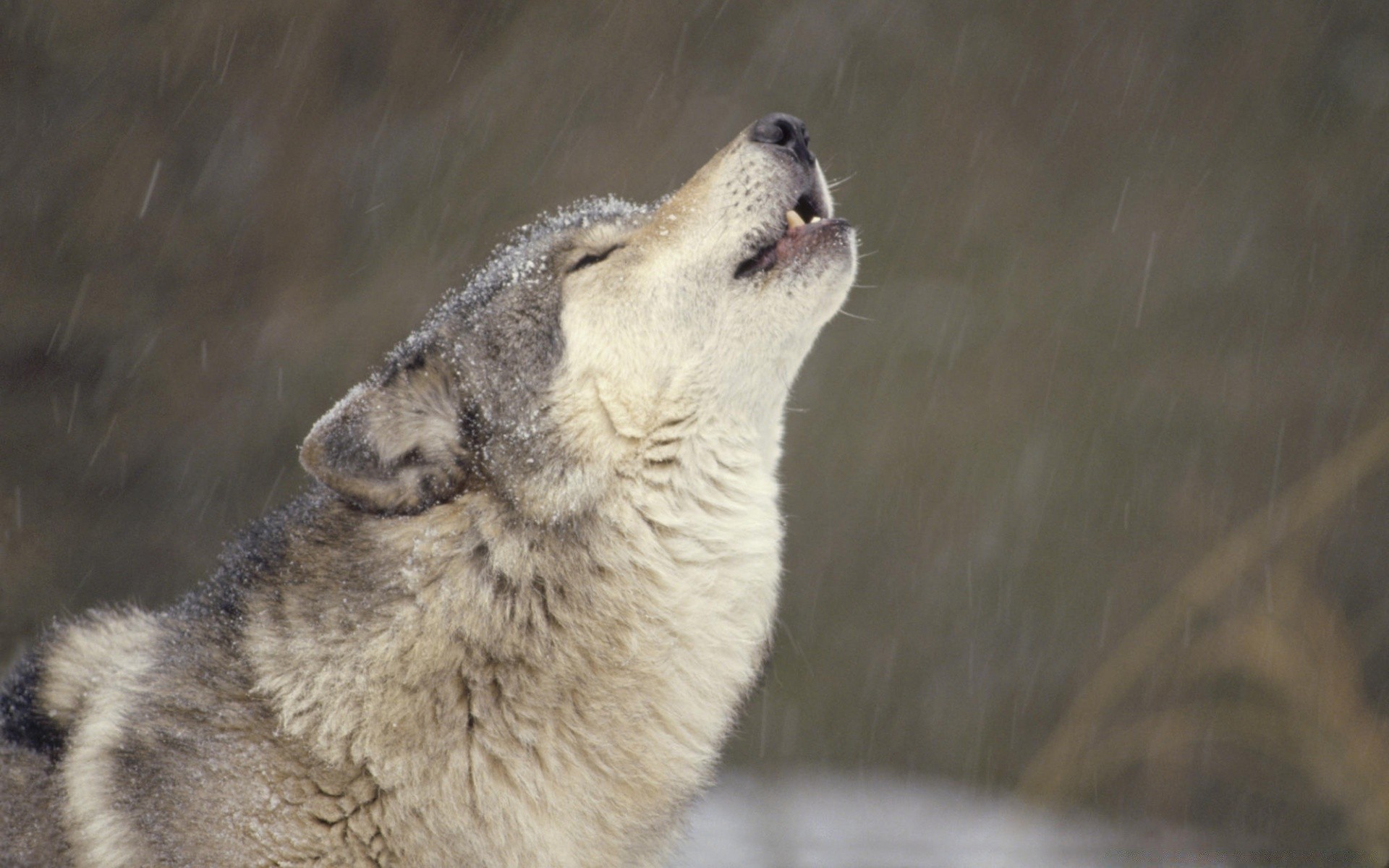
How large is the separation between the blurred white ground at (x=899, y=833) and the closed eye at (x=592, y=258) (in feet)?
10.0

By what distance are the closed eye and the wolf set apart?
0.6 inches

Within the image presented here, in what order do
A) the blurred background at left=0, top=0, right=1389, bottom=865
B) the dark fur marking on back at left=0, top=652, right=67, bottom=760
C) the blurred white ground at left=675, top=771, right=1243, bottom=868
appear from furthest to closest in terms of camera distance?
the blurred background at left=0, top=0, right=1389, bottom=865, the blurred white ground at left=675, top=771, right=1243, bottom=868, the dark fur marking on back at left=0, top=652, right=67, bottom=760

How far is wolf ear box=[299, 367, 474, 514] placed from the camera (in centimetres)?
242

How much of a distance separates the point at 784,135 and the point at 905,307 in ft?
15.4

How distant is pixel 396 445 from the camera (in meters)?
2.54

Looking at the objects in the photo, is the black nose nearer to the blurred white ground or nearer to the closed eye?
the closed eye

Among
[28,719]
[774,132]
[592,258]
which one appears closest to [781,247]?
[774,132]

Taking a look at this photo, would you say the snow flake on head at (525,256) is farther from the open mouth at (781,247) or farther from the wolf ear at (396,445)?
the open mouth at (781,247)

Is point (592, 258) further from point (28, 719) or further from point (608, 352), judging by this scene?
point (28, 719)

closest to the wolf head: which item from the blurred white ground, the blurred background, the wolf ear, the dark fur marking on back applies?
the wolf ear

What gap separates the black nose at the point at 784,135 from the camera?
287 cm

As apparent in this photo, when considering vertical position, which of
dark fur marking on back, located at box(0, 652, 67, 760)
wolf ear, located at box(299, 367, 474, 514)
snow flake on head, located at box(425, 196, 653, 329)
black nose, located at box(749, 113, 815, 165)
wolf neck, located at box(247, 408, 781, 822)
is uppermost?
black nose, located at box(749, 113, 815, 165)

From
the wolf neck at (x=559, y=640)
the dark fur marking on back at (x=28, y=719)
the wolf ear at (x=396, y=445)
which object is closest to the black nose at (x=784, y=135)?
the wolf neck at (x=559, y=640)

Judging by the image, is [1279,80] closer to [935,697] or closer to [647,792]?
[935,697]
